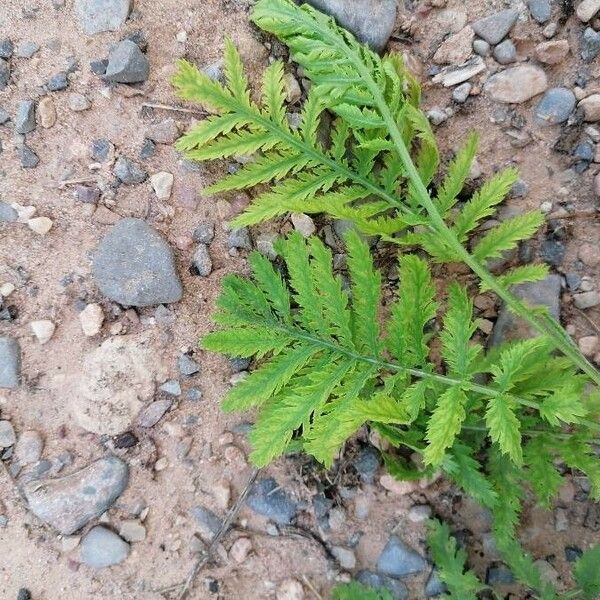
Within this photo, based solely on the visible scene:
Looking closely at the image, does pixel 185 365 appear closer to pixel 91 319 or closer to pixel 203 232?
pixel 91 319

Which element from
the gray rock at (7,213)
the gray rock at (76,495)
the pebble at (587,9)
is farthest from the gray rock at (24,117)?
the pebble at (587,9)

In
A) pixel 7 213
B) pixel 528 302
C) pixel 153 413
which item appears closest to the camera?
pixel 7 213

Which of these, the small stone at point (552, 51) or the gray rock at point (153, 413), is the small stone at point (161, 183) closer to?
the gray rock at point (153, 413)

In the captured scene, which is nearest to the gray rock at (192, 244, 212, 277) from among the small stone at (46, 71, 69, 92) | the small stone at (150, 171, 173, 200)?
the small stone at (150, 171, 173, 200)

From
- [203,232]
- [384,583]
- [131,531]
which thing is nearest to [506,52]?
[203,232]

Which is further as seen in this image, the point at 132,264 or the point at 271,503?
the point at 271,503

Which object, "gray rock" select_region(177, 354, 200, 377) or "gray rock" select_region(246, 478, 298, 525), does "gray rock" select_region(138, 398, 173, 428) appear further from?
"gray rock" select_region(246, 478, 298, 525)

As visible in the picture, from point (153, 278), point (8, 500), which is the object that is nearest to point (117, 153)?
point (153, 278)
